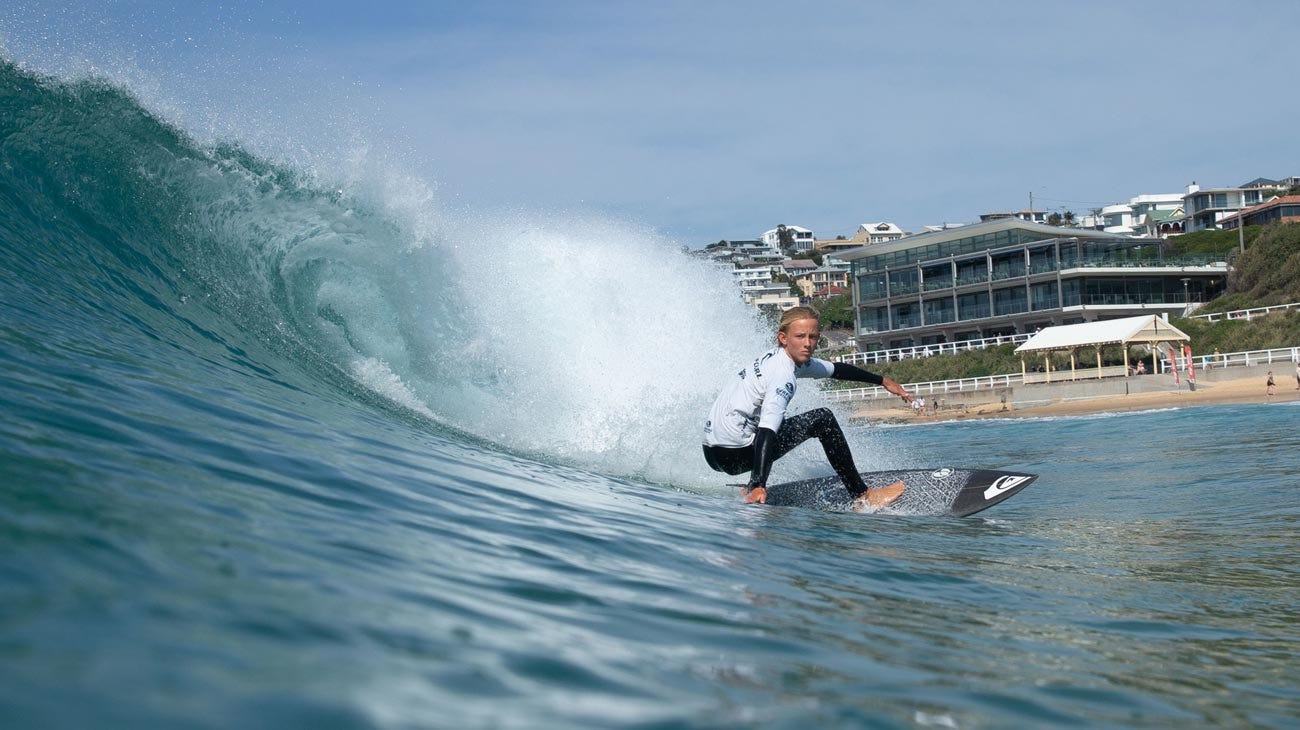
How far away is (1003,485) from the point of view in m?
7.68

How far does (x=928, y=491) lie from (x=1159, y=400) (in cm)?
3347

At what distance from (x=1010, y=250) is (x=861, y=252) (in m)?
10.2

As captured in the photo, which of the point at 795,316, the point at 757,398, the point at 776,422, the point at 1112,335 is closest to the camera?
the point at 776,422

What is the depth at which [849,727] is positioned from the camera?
228 cm

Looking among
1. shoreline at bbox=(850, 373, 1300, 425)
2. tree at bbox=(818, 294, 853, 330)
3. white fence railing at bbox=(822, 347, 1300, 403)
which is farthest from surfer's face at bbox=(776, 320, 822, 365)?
tree at bbox=(818, 294, 853, 330)

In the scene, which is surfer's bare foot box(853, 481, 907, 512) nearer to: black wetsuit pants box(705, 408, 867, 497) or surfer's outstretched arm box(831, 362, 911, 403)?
black wetsuit pants box(705, 408, 867, 497)

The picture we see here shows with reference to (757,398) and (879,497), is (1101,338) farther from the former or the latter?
(757,398)

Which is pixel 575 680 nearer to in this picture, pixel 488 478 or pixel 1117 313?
pixel 488 478

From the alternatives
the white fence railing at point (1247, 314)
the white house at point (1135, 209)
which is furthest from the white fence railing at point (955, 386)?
the white house at point (1135, 209)

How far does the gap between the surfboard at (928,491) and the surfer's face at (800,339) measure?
1.02m

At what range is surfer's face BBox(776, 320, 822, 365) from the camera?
23.2 feet

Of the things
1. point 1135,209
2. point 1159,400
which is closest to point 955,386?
point 1159,400

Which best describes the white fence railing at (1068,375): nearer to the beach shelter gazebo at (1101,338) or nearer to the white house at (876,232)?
the beach shelter gazebo at (1101,338)

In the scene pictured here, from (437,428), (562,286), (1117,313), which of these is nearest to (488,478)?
(437,428)
